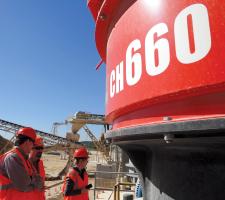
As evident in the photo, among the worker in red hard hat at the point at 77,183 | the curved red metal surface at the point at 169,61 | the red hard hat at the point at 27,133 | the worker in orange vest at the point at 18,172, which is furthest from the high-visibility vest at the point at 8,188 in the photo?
the curved red metal surface at the point at 169,61

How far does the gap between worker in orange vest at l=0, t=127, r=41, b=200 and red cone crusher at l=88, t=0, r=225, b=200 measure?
146 cm

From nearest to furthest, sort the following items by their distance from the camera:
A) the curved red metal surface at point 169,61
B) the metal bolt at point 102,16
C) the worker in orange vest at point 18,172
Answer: the curved red metal surface at point 169,61 → the metal bolt at point 102,16 → the worker in orange vest at point 18,172

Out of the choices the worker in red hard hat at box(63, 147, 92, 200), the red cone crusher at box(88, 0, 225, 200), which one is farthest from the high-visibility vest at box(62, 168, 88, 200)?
the red cone crusher at box(88, 0, 225, 200)

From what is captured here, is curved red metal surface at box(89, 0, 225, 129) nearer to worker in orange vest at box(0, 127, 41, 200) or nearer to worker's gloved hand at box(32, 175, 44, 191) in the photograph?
worker in orange vest at box(0, 127, 41, 200)

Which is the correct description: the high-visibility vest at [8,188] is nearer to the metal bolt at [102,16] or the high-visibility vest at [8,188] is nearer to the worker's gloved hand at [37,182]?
the worker's gloved hand at [37,182]

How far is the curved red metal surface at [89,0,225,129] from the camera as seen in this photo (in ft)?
3.77

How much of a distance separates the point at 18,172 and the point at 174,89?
7.20 feet

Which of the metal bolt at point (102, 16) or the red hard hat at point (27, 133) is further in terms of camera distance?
the red hard hat at point (27, 133)

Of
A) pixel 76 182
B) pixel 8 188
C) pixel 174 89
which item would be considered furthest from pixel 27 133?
pixel 174 89

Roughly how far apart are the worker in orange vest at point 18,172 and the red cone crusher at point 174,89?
146 cm

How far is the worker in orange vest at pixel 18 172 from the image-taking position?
2840 mm

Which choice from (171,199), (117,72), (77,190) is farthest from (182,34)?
(77,190)

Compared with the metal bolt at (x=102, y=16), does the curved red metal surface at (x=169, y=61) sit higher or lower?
lower

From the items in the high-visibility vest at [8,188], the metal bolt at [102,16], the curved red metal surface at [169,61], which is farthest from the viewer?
the high-visibility vest at [8,188]
